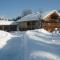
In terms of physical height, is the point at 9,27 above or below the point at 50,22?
below

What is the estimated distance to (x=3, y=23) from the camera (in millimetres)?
52000

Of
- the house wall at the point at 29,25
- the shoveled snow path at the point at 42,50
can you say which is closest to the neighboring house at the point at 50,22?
the house wall at the point at 29,25

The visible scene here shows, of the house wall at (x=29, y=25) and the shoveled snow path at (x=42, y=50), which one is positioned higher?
the house wall at (x=29, y=25)

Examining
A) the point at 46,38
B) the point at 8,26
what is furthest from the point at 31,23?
the point at 46,38

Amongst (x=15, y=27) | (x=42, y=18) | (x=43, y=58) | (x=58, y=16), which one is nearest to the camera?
(x=43, y=58)

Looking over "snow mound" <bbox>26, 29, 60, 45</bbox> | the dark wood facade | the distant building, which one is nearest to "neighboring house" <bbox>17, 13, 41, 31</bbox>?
the distant building

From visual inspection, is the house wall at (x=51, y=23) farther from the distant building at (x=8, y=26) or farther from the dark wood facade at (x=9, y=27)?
the dark wood facade at (x=9, y=27)

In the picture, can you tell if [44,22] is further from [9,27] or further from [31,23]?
[9,27]

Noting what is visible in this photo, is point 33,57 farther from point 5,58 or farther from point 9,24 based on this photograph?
point 9,24

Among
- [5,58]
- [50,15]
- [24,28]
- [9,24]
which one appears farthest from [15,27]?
[5,58]

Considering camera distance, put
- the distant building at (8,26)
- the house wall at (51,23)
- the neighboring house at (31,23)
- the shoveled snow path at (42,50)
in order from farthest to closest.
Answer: the distant building at (8,26), the neighboring house at (31,23), the house wall at (51,23), the shoveled snow path at (42,50)

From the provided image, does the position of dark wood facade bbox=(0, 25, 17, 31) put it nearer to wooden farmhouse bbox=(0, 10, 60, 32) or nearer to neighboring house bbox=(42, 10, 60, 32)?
wooden farmhouse bbox=(0, 10, 60, 32)

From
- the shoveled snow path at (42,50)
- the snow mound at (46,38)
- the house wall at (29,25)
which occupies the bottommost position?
the snow mound at (46,38)

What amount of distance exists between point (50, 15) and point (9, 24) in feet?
50.4
